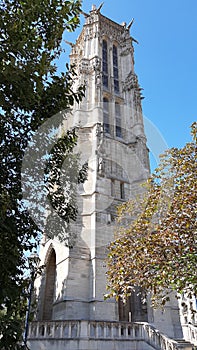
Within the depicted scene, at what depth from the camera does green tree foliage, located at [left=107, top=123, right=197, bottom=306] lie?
6742 millimetres

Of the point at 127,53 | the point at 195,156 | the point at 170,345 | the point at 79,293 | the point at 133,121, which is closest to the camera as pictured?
the point at 195,156

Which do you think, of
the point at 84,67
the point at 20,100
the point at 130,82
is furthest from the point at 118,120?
the point at 20,100

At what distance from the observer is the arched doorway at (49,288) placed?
16375 millimetres

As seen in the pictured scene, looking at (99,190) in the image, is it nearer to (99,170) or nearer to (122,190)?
(99,170)

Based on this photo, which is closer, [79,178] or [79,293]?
[79,178]

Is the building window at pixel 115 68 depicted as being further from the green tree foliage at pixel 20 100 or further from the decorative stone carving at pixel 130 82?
the green tree foliage at pixel 20 100

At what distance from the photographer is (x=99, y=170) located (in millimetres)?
17719

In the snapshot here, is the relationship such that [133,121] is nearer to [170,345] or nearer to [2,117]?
[170,345]

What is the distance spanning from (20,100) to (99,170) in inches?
488

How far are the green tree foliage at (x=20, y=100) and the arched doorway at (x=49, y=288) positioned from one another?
11.4 metres

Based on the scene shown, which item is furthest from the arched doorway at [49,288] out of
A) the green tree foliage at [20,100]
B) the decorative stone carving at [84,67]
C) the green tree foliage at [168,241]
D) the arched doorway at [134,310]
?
the decorative stone carving at [84,67]

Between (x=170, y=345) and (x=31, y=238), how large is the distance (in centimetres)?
704

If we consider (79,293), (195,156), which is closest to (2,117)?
(195,156)

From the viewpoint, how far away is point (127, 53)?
28.7m
